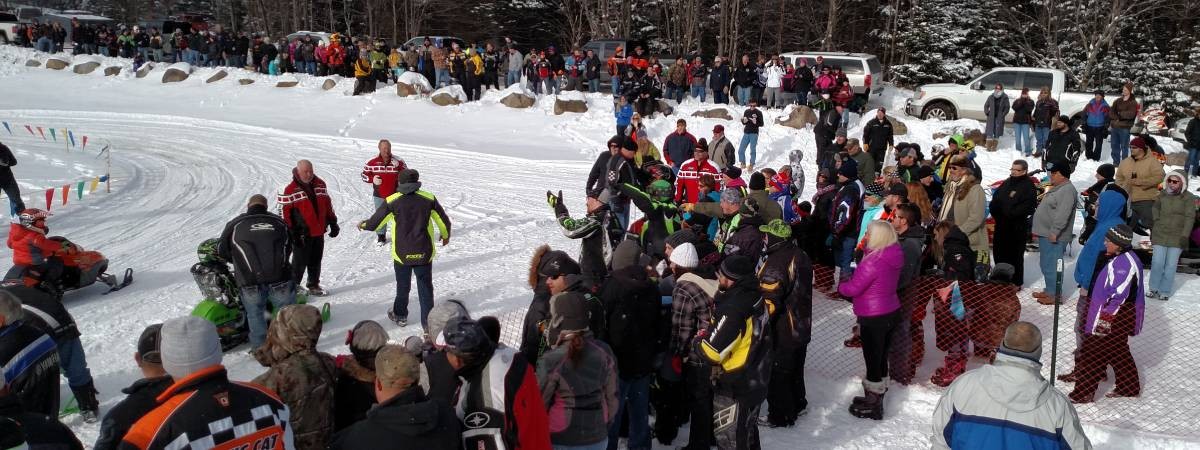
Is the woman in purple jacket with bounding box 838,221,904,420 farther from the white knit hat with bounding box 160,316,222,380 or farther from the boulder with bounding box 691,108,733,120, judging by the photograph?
the boulder with bounding box 691,108,733,120

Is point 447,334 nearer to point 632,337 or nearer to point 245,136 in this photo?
point 632,337

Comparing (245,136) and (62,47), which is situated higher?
(62,47)

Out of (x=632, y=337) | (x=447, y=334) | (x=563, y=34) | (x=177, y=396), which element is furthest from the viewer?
(x=563, y=34)

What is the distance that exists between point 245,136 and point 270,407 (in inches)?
723

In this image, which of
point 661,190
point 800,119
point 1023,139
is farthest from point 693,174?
point 1023,139

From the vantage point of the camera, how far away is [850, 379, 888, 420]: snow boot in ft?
20.5

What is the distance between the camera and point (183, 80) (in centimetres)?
2667

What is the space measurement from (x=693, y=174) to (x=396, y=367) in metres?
7.37

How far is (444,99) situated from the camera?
2314 centimetres

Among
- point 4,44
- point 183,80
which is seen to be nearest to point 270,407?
point 183,80

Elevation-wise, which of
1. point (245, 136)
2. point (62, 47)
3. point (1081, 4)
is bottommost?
point (245, 136)

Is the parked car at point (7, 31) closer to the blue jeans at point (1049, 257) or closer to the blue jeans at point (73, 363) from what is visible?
the blue jeans at point (73, 363)

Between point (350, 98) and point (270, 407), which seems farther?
point (350, 98)

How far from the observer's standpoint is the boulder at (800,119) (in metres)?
20.1
